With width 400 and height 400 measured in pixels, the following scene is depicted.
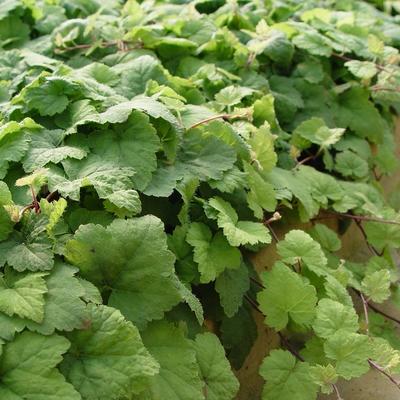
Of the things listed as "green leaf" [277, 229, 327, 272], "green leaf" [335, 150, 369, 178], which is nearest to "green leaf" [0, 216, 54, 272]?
"green leaf" [277, 229, 327, 272]

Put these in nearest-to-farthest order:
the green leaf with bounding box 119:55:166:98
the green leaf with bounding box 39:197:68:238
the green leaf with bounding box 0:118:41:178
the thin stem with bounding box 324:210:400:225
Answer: the green leaf with bounding box 39:197:68:238, the green leaf with bounding box 0:118:41:178, the green leaf with bounding box 119:55:166:98, the thin stem with bounding box 324:210:400:225

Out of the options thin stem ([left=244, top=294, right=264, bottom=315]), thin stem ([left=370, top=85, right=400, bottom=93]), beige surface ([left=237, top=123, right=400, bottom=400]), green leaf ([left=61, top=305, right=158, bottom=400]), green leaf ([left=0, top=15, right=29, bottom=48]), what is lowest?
beige surface ([left=237, top=123, right=400, bottom=400])

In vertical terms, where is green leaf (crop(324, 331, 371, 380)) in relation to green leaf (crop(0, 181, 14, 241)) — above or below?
below

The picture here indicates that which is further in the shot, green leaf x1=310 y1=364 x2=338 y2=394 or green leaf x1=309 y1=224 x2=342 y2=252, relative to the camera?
green leaf x1=309 y1=224 x2=342 y2=252

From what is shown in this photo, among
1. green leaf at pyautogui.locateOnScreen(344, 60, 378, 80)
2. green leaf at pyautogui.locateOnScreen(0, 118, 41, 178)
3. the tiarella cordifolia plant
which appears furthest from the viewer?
green leaf at pyautogui.locateOnScreen(344, 60, 378, 80)

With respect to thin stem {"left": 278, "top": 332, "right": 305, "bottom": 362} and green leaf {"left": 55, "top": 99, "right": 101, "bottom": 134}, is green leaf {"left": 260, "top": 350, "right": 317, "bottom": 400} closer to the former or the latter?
thin stem {"left": 278, "top": 332, "right": 305, "bottom": 362}

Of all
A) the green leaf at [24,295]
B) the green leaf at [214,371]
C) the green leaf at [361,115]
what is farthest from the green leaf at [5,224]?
the green leaf at [361,115]

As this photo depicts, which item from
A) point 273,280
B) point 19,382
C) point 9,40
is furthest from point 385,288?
point 9,40
